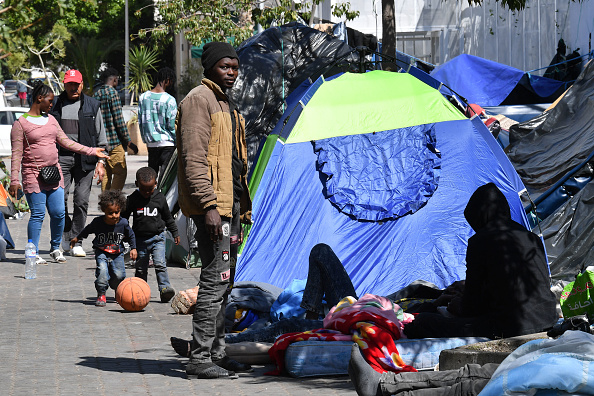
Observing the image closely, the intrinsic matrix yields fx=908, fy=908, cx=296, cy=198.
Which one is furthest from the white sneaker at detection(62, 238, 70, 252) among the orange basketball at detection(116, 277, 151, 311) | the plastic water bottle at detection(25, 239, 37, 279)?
the orange basketball at detection(116, 277, 151, 311)

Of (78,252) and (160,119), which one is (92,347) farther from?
(160,119)

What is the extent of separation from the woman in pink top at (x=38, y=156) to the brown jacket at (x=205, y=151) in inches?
180

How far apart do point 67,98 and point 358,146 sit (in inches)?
159

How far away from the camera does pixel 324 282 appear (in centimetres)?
667

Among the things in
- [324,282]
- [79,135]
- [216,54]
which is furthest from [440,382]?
[79,135]

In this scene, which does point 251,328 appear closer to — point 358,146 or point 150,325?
point 150,325

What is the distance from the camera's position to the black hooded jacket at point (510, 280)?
216 inches

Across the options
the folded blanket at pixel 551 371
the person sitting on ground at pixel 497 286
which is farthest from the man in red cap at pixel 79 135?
A: the folded blanket at pixel 551 371

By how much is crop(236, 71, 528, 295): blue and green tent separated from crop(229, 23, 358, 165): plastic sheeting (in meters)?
1.97

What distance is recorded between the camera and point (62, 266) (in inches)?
387

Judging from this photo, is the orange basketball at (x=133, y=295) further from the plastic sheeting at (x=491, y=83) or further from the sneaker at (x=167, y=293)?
the plastic sheeting at (x=491, y=83)

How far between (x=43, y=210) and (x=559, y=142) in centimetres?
617

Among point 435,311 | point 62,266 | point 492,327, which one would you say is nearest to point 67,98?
point 62,266

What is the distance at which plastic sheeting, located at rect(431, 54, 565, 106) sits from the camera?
52.8ft
